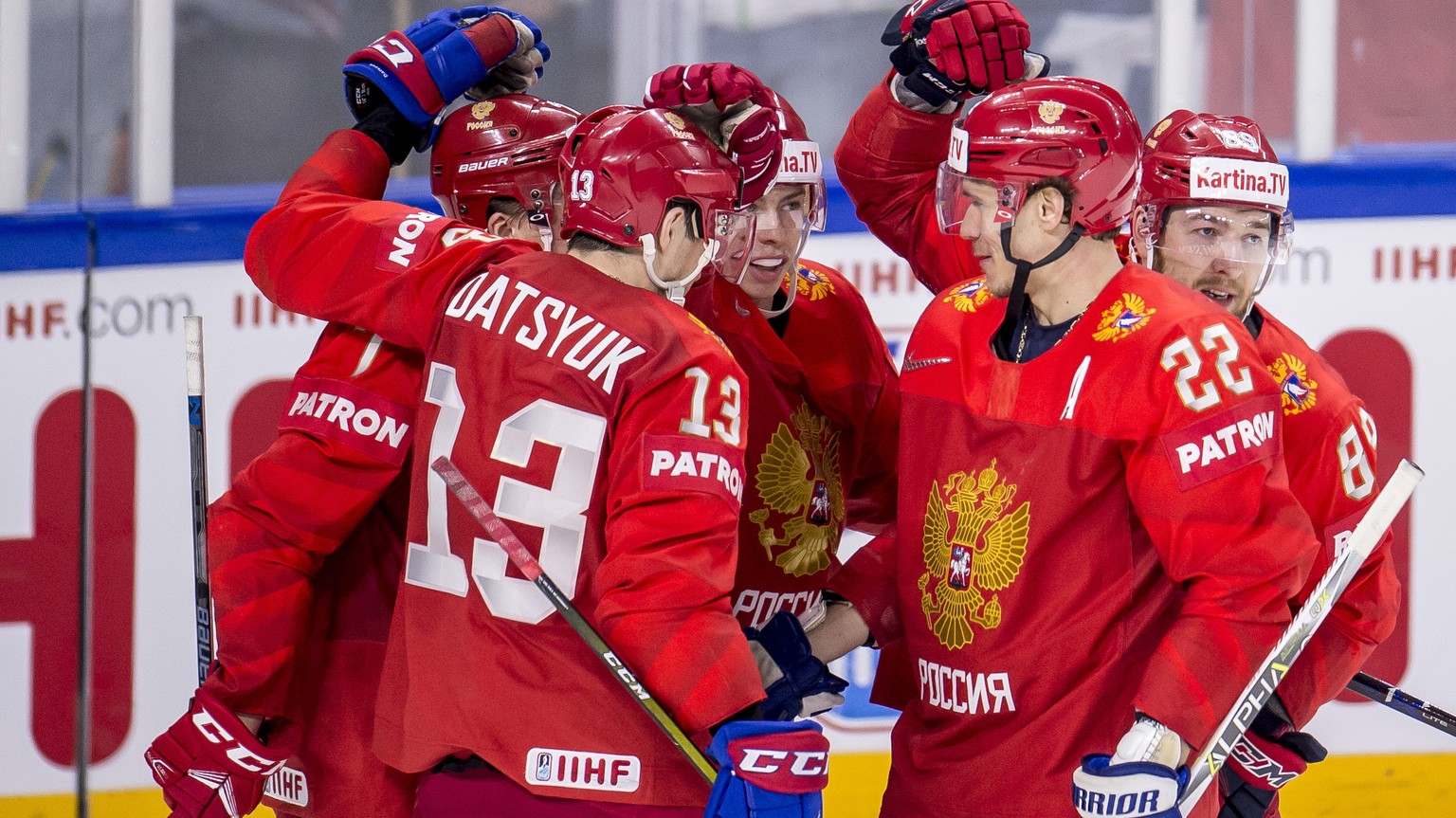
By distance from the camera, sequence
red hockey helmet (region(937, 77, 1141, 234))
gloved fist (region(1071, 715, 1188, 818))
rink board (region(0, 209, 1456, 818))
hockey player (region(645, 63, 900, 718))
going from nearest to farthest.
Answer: gloved fist (region(1071, 715, 1188, 818)) → red hockey helmet (region(937, 77, 1141, 234)) → hockey player (region(645, 63, 900, 718)) → rink board (region(0, 209, 1456, 818))

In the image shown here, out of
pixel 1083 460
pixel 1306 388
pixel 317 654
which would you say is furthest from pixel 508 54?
pixel 1306 388

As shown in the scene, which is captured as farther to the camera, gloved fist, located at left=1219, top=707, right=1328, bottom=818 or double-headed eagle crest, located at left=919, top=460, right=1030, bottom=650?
gloved fist, located at left=1219, top=707, right=1328, bottom=818

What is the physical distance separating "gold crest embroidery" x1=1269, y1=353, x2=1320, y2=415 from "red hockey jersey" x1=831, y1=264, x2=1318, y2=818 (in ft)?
1.18

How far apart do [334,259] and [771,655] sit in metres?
0.79

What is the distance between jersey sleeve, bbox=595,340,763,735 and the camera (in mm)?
1879

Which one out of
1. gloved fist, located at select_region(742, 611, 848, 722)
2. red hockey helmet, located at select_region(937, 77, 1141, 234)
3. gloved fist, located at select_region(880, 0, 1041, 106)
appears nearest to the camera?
red hockey helmet, located at select_region(937, 77, 1141, 234)

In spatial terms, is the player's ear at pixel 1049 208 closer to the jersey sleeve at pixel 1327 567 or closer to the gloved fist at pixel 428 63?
the jersey sleeve at pixel 1327 567

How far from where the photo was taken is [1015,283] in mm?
2109

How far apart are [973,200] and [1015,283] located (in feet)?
0.43

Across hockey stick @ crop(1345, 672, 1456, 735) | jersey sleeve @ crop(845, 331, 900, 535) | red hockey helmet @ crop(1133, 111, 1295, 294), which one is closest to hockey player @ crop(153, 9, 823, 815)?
jersey sleeve @ crop(845, 331, 900, 535)

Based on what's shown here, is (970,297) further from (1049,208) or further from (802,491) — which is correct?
(802,491)

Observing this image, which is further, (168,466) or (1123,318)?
(168,466)

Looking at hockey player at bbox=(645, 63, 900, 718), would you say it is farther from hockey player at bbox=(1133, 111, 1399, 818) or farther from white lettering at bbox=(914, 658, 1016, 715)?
hockey player at bbox=(1133, 111, 1399, 818)

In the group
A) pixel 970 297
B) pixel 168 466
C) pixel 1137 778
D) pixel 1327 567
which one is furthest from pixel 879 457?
pixel 168 466
